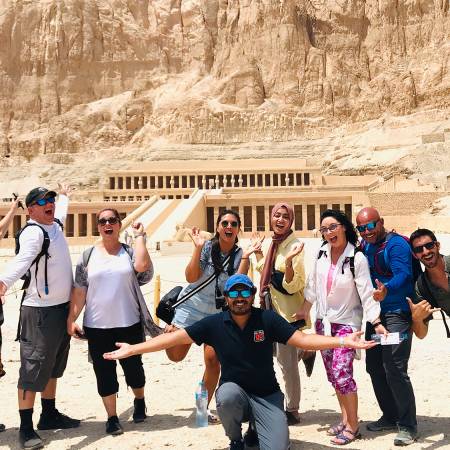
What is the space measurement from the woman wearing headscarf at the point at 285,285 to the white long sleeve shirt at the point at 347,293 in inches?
12.9

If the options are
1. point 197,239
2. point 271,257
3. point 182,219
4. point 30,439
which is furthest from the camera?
point 182,219

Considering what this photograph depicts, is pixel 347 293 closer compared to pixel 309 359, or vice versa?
pixel 347 293

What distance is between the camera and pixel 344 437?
5.30 m

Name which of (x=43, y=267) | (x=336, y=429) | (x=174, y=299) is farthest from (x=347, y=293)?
(x=43, y=267)

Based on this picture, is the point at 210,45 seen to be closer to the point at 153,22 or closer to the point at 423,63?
the point at 153,22

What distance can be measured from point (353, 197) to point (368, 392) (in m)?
30.4

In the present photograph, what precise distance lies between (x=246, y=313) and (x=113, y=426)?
205 cm

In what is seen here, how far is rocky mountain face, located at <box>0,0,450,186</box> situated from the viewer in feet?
210

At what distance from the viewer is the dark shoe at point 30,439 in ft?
17.7

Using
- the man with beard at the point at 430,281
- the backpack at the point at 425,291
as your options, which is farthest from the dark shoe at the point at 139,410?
the backpack at the point at 425,291

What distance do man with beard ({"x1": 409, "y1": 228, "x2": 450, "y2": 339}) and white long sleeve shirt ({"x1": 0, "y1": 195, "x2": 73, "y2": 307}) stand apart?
3590mm

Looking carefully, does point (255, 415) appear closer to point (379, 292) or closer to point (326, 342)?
point (326, 342)

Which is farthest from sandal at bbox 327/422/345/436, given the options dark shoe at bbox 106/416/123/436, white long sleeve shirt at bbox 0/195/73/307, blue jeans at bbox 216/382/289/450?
white long sleeve shirt at bbox 0/195/73/307

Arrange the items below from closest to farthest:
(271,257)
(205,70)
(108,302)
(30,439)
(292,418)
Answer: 1. (30,439)
2. (108,302)
3. (292,418)
4. (271,257)
5. (205,70)
